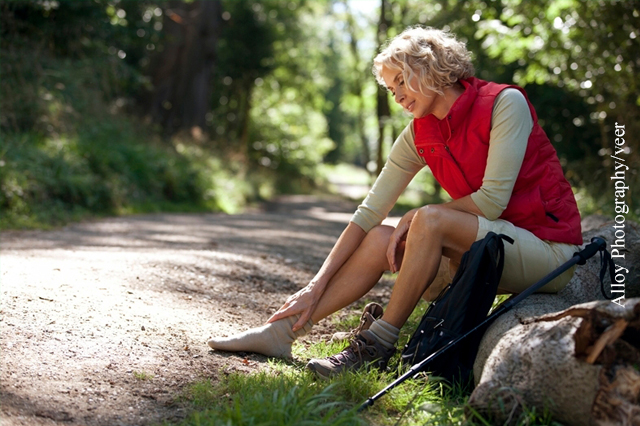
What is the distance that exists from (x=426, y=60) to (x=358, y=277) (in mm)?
1099

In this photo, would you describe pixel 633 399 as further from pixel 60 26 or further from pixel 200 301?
pixel 60 26

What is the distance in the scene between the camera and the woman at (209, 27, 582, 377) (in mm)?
2920

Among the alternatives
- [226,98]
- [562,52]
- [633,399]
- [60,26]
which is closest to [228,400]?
[633,399]

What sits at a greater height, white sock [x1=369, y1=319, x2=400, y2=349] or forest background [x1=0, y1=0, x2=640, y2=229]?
forest background [x1=0, y1=0, x2=640, y2=229]

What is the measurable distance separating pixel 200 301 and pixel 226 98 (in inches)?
890

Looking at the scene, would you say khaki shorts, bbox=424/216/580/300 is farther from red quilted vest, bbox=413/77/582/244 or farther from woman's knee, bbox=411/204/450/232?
woman's knee, bbox=411/204/450/232

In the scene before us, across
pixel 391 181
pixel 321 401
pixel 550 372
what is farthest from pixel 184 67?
pixel 550 372

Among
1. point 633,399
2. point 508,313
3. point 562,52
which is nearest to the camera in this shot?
point 633,399

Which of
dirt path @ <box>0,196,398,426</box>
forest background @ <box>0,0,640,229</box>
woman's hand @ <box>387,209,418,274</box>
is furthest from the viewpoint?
forest background @ <box>0,0,640,229</box>

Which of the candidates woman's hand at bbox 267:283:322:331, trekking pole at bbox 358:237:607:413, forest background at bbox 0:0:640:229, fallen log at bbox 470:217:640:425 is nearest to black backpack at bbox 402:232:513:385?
trekking pole at bbox 358:237:607:413

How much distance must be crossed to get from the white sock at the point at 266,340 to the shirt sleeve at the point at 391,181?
2.07ft

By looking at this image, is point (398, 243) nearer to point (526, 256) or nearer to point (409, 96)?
point (526, 256)

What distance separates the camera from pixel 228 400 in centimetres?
254

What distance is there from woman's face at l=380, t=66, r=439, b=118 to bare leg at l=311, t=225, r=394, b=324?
604 mm
